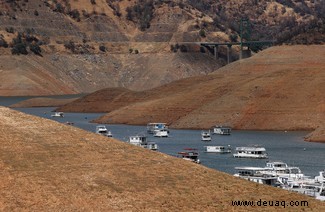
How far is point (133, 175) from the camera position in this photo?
55906mm

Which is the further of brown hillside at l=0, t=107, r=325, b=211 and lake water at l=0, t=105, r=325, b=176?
lake water at l=0, t=105, r=325, b=176

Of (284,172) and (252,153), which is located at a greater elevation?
(252,153)

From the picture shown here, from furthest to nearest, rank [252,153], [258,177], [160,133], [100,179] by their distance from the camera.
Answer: [160,133], [252,153], [258,177], [100,179]

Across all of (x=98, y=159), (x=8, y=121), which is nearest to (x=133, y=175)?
(x=98, y=159)

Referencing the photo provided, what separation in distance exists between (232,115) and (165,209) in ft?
451

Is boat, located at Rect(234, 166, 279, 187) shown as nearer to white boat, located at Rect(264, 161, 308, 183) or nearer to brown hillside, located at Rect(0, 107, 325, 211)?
white boat, located at Rect(264, 161, 308, 183)

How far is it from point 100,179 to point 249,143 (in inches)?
3601

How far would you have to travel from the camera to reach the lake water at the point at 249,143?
110 m

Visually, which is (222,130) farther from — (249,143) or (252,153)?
(252,153)

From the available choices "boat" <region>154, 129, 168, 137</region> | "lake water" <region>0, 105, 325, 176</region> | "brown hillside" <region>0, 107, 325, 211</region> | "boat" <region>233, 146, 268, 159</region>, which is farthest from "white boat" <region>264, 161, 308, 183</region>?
"boat" <region>154, 129, 168, 137</region>

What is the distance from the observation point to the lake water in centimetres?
10981

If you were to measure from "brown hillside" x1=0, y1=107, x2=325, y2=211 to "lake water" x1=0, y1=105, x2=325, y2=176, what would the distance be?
3864cm

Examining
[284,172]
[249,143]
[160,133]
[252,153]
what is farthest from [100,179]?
[160,133]

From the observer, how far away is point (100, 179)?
54.6 meters
